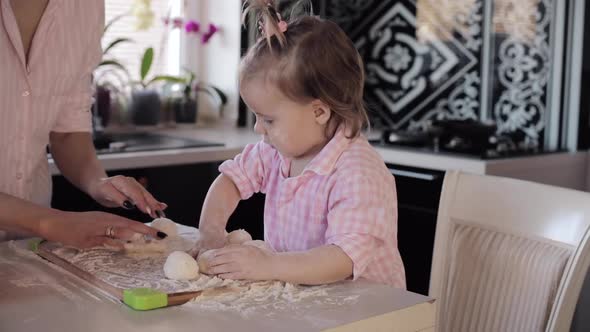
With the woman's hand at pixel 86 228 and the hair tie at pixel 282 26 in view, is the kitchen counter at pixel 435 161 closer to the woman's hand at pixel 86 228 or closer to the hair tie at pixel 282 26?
the woman's hand at pixel 86 228

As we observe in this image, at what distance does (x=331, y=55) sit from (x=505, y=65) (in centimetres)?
183

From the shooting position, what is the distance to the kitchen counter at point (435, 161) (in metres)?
2.47

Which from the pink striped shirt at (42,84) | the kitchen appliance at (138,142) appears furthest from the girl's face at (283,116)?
the kitchen appliance at (138,142)

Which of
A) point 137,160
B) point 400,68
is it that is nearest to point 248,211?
point 137,160

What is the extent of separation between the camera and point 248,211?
2.73 meters

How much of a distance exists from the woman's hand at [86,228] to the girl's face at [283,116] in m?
0.26

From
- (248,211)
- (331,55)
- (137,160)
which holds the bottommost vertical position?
(248,211)

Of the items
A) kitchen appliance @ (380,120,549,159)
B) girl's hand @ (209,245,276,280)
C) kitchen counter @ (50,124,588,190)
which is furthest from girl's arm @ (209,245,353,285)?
kitchen appliance @ (380,120,549,159)

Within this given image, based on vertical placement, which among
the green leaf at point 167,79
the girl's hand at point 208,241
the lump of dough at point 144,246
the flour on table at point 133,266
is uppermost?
the green leaf at point 167,79

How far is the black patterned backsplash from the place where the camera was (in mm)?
2924

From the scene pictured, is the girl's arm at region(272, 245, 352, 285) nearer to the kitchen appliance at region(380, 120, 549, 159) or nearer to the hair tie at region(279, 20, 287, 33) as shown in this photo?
the hair tie at region(279, 20, 287, 33)

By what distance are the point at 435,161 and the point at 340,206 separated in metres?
1.42

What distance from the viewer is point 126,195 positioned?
1.49 m

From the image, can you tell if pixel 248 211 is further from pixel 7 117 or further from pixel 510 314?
pixel 510 314
